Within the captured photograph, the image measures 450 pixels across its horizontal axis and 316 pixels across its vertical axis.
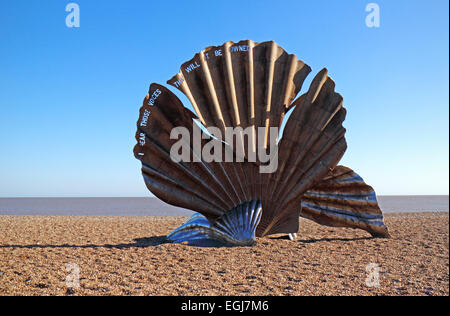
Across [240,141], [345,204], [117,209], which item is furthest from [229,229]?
[117,209]

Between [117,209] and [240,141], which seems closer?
[240,141]

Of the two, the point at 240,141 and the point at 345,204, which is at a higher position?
the point at 240,141

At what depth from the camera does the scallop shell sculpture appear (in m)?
6.57

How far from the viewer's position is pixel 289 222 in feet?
23.0

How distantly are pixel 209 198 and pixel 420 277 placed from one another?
382 centimetres

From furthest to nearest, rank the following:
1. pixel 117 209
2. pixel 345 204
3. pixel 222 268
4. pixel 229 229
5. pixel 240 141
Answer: pixel 117 209
pixel 345 204
pixel 240 141
pixel 229 229
pixel 222 268

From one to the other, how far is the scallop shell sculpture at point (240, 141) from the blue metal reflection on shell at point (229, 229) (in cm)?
2

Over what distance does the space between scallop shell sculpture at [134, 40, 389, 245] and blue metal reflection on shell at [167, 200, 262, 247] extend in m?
0.02

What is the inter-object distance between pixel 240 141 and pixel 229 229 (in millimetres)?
1800

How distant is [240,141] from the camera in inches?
265

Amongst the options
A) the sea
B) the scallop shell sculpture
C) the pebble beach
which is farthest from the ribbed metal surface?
the sea

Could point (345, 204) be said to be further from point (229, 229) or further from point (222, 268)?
point (222, 268)

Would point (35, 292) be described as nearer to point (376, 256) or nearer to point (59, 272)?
point (59, 272)

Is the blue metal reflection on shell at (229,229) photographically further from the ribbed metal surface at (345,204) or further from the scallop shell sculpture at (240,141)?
the ribbed metal surface at (345,204)
